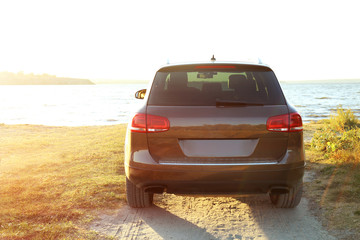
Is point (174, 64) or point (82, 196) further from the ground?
point (174, 64)

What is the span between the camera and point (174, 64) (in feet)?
12.2

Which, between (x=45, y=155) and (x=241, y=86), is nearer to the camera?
(x=241, y=86)

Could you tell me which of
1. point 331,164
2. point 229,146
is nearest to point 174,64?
point 229,146

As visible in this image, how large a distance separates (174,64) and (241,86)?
0.76 meters

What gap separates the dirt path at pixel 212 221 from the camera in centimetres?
365

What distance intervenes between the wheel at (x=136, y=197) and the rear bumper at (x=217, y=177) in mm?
721

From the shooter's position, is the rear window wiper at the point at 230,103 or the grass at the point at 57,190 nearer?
the rear window wiper at the point at 230,103

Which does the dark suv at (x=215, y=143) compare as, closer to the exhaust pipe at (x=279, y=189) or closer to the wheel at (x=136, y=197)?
the exhaust pipe at (x=279, y=189)

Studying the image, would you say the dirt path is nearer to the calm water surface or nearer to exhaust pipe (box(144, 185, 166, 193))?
exhaust pipe (box(144, 185, 166, 193))

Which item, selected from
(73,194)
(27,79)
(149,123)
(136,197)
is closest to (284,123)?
(149,123)

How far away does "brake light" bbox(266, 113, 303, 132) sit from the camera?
132 inches

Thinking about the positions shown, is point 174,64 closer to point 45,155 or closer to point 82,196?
point 82,196

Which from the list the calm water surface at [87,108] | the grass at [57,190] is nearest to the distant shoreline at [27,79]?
the calm water surface at [87,108]

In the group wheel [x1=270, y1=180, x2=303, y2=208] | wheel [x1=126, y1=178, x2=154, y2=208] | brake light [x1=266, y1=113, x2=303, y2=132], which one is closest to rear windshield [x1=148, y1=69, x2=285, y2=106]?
brake light [x1=266, y1=113, x2=303, y2=132]
